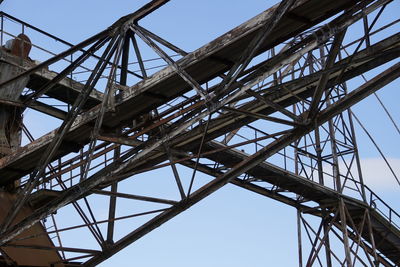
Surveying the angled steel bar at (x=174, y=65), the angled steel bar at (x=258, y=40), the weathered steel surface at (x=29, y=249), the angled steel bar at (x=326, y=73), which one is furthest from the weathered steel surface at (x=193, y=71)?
the weathered steel surface at (x=29, y=249)

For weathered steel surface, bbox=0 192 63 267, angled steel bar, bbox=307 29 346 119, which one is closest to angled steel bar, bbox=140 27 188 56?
angled steel bar, bbox=307 29 346 119

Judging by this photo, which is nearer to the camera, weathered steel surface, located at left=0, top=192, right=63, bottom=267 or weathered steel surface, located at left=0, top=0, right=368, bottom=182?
weathered steel surface, located at left=0, top=0, right=368, bottom=182

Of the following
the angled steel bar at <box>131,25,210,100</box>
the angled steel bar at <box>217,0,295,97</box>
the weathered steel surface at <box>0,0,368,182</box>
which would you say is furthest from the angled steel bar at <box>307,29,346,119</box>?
the angled steel bar at <box>131,25,210,100</box>

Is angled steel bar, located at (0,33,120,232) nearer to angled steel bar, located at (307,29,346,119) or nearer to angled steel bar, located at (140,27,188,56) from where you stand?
angled steel bar, located at (140,27,188,56)

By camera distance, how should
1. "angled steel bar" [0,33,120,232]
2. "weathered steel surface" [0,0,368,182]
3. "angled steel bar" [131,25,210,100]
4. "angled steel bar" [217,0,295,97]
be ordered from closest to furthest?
"angled steel bar" [217,0,295,97], "weathered steel surface" [0,0,368,182], "angled steel bar" [131,25,210,100], "angled steel bar" [0,33,120,232]

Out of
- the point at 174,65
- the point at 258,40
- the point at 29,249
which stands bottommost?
the point at 29,249

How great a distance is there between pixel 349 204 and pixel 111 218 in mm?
10213

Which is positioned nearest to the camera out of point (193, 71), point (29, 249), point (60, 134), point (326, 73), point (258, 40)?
point (258, 40)

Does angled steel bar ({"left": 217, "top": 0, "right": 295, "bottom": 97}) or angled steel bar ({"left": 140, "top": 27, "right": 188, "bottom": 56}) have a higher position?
angled steel bar ({"left": 140, "top": 27, "right": 188, "bottom": 56})

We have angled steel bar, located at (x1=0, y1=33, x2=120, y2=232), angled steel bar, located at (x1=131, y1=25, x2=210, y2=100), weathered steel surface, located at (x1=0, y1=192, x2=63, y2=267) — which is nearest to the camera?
angled steel bar, located at (x1=131, y1=25, x2=210, y2=100)

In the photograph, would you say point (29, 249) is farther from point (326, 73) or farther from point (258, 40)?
point (326, 73)

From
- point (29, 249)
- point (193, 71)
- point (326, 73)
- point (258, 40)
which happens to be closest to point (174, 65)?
point (193, 71)

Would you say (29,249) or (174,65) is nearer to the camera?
(174,65)

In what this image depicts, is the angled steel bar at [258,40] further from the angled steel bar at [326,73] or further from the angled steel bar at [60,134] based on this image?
the angled steel bar at [60,134]
